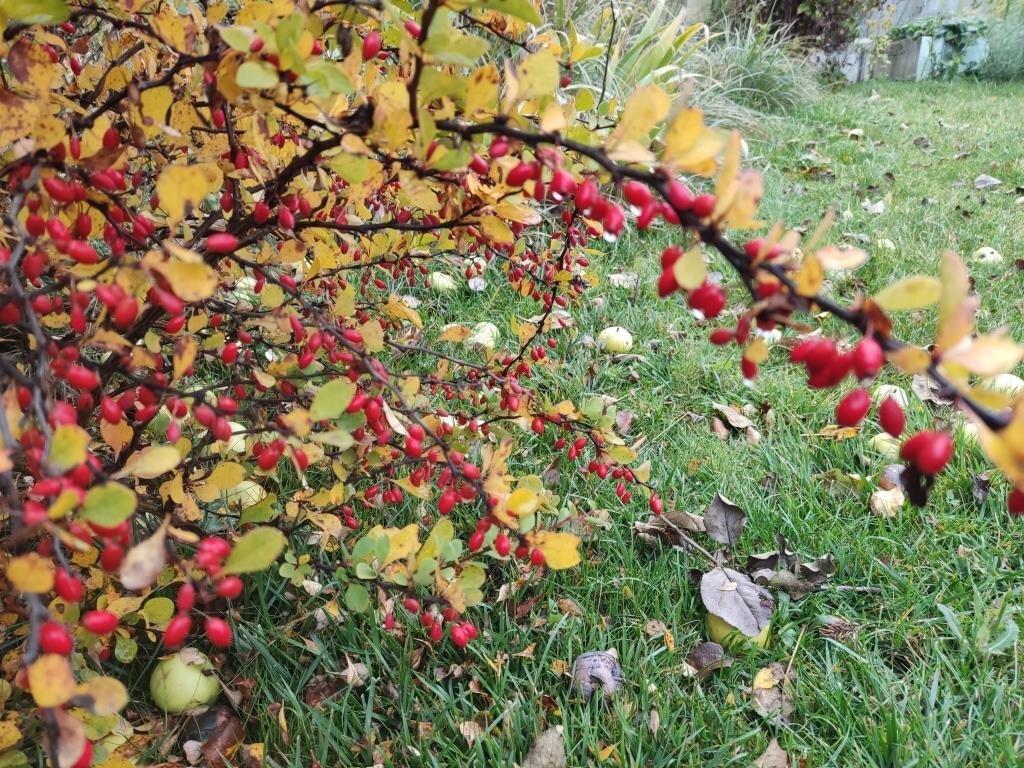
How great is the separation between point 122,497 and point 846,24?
10681 mm

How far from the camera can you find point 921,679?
1286mm

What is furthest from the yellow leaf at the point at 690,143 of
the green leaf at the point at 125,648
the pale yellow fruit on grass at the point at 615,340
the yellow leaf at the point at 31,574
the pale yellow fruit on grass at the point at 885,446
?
the pale yellow fruit on grass at the point at 615,340

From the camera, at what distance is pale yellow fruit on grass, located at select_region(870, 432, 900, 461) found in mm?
1894

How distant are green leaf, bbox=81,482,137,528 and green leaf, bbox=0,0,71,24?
0.54 m

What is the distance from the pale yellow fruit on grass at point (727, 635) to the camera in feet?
4.53

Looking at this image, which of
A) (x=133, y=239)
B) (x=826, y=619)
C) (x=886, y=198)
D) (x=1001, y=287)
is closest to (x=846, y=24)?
(x=886, y=198)

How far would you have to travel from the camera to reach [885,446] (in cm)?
191

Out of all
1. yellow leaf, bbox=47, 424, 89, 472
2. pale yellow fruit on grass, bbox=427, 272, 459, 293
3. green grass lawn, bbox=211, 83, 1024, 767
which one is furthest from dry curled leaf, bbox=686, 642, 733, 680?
pale yellow fruit on grass, bbox=427, 272, 459, 293

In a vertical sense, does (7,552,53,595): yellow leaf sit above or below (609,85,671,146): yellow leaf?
below

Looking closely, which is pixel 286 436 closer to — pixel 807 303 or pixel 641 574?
pixel 807 303

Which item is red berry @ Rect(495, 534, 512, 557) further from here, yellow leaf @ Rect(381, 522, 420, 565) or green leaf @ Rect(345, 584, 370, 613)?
green leaf @ Rect(345, 584, 370, 613)

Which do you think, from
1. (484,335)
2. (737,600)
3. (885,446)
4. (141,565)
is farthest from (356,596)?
(885,446)

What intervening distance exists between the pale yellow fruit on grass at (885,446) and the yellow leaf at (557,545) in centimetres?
133

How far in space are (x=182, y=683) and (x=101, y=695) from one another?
0.75 metres
